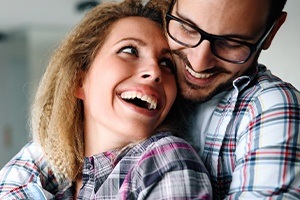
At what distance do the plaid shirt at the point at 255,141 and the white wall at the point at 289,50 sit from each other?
1.17 metres

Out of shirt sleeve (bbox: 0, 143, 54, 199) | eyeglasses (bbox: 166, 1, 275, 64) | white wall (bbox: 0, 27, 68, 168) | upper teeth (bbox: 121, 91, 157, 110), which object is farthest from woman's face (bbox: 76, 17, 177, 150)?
white wall (bbox: 0, 27, 68, 168)

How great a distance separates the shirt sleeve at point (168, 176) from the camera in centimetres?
99

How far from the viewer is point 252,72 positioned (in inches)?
47.9

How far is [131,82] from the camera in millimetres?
1237

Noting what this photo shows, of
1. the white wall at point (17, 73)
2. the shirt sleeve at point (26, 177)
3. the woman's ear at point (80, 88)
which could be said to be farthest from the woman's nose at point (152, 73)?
the white wall at point (17, 73)

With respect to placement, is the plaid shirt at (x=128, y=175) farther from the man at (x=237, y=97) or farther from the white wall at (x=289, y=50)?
the white wall at (x=289, y=50)

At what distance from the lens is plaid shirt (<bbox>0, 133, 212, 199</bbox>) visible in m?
1.00

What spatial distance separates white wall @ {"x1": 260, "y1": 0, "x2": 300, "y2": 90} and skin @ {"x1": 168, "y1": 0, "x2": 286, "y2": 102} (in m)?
1.13

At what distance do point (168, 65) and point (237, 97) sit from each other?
24 centimetres

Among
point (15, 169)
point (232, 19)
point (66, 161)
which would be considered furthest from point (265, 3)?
point (15, 169)

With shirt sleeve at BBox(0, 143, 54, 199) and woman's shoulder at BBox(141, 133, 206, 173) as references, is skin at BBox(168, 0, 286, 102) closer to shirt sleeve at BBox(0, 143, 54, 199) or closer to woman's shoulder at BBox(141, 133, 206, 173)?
woman's shoulder at BBox(141, 133, 206, 173)

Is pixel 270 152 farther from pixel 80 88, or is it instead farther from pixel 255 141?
pixel 80 88

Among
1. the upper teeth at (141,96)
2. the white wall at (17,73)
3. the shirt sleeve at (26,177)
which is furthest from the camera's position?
the white wall at (17,73)

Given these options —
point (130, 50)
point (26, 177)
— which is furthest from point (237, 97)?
point (26, 177)
